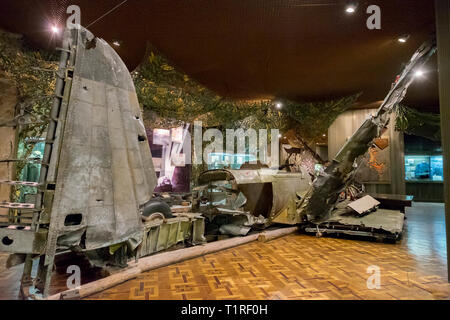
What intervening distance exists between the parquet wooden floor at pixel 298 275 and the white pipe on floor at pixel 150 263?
9cm

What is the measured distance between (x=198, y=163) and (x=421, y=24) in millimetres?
8927

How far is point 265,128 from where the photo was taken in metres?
11.0

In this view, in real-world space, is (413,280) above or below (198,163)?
below

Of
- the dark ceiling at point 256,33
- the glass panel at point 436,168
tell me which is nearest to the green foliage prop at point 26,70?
the dark ceiling at point 256,33

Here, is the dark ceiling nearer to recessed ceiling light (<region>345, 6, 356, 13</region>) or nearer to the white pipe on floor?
recessed ceiling light (<region>345, 6, 356, 13</region>)

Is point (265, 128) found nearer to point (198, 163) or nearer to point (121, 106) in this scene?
point (198, 163)

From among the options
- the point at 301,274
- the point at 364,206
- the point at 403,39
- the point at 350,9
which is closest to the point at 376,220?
the point at 364,206

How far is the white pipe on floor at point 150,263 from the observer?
2.79 meters

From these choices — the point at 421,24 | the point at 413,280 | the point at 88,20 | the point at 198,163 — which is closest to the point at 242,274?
the point at 413,280

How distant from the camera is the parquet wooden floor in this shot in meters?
2.95

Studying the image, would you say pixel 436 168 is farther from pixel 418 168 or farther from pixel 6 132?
pixel 6 132

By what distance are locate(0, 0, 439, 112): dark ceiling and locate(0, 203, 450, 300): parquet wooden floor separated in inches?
166

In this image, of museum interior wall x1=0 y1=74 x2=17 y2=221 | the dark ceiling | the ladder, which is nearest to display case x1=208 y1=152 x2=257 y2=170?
the dark ceiling
